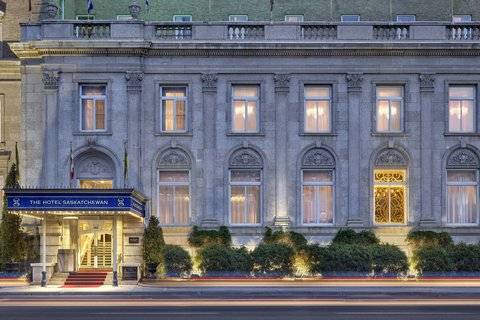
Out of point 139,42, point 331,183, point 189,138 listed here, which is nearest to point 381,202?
point 331,183

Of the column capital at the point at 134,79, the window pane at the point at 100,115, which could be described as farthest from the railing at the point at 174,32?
the window pane at the point at 100,115

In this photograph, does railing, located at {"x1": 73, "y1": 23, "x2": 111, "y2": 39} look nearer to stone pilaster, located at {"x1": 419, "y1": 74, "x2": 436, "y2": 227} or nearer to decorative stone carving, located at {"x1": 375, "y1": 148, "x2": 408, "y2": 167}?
decorative stone carving, located at {"x1": 375, "y1": 148, "x2": 408, "y2": 167}

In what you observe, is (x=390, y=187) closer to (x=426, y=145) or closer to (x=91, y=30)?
(x=426, y=145)

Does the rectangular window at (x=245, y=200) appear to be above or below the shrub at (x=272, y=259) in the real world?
above

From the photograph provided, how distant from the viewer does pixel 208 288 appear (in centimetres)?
4475

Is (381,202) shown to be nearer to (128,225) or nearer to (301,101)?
(301,101)

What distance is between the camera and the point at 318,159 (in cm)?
5488

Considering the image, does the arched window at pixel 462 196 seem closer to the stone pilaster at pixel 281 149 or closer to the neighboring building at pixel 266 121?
the neighboring building at pixel 266 121

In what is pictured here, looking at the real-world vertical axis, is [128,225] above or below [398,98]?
below

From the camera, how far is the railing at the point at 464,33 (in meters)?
55.1

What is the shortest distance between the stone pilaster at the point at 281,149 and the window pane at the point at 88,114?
31.6 ft

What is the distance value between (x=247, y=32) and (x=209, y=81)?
10.8 feet

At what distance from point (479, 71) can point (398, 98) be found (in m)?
4.44

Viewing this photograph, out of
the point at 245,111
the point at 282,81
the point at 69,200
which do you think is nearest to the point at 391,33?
the point at 282,81
